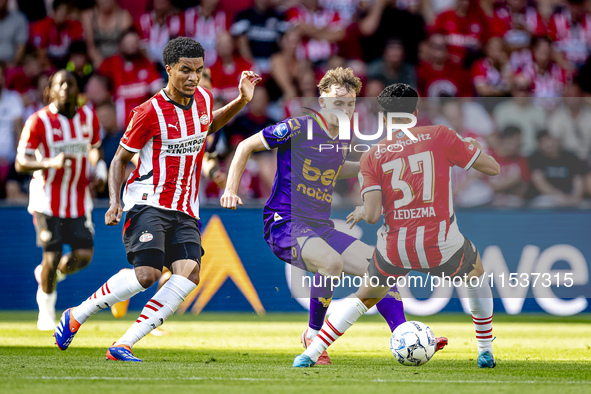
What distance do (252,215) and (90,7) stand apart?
485cm

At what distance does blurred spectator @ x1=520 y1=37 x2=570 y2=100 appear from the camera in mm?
11234

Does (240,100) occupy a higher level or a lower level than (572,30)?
lower

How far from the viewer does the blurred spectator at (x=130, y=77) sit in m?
10.5

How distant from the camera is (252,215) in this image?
30.0 feet

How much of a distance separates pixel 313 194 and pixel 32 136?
358cm

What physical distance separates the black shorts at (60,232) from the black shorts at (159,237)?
279cm

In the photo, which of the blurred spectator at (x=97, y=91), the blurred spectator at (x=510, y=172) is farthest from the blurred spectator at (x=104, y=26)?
the blurred spectator at (x=510, y=172)

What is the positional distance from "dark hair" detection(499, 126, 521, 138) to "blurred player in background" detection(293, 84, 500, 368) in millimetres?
5173

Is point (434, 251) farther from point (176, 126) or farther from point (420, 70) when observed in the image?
point (420, 70)

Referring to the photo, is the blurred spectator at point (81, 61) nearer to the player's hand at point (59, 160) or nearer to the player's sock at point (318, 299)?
the player's hand at point (59, 160)

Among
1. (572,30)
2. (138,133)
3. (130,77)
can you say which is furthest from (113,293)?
(572,30)

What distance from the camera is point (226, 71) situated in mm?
10656

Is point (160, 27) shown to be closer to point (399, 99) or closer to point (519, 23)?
point (519, 23)

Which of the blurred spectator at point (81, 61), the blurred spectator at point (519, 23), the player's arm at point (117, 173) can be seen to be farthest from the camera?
the blurred spectator at point (519, 23)
